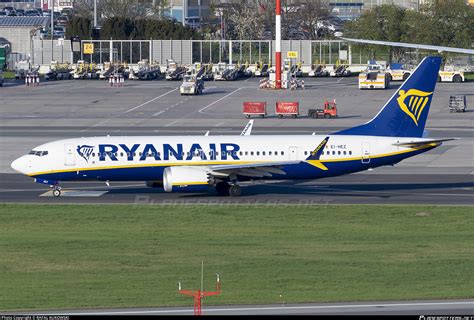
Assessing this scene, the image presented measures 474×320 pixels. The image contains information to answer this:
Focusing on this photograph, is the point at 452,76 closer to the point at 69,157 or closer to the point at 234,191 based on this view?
the point at 234,191

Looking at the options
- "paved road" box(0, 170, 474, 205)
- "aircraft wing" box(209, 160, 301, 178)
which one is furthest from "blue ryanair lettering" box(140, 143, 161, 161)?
"aircraft wing" box(209, 160, 301, 178)

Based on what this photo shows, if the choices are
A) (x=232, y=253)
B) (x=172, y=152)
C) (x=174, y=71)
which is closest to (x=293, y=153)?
(x=172, y=152)

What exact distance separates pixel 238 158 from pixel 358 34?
4231 inches

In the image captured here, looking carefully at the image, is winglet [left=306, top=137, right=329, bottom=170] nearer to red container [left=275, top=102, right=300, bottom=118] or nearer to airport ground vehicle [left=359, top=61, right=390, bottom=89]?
red container [left=275, top=102, right=300, bottom=118]

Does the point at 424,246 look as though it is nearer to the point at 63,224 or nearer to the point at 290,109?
the point at 63,224

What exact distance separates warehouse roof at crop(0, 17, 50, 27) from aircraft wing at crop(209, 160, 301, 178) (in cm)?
13764

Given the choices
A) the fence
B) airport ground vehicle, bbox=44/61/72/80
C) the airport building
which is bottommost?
airport ground vehicle, bbox=44/61/72/80

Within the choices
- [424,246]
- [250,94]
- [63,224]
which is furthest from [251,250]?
[250,94]

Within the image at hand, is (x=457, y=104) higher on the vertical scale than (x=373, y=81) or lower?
lower

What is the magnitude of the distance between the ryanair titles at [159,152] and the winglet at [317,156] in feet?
13.4

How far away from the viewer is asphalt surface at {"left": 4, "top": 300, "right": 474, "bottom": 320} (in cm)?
3209

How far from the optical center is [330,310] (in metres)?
32.5

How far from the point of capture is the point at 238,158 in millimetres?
57938

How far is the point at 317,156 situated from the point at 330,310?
2548cm
